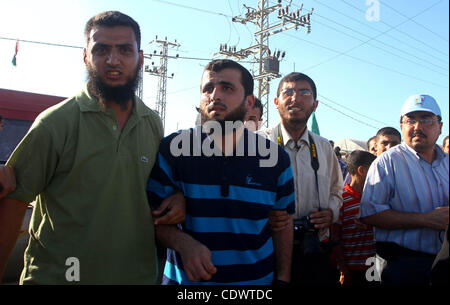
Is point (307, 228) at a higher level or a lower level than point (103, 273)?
higher

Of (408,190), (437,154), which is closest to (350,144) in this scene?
(437,154)

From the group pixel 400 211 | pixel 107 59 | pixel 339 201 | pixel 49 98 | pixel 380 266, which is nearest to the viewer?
pixel 107 59

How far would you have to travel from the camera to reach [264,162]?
1.97 metres

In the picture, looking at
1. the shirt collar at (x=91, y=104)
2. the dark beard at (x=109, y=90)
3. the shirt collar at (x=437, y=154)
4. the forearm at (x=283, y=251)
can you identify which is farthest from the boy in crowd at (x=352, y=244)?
the dark beard at (x=109, y=90)

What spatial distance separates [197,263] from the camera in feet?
4.99

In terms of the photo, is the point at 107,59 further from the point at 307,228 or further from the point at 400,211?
the point at 400,211

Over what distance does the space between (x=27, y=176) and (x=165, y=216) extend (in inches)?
27.5

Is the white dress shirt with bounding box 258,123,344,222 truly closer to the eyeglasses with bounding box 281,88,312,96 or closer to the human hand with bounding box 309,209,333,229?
the human hand with bounding box 309,209,333,229

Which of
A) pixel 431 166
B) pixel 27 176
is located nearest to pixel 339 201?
pixel 431 166

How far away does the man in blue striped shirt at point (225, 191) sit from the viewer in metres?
1.77

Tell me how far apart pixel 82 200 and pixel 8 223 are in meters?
0.38

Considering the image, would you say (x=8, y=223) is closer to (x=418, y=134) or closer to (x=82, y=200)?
(x=82, y=200)
